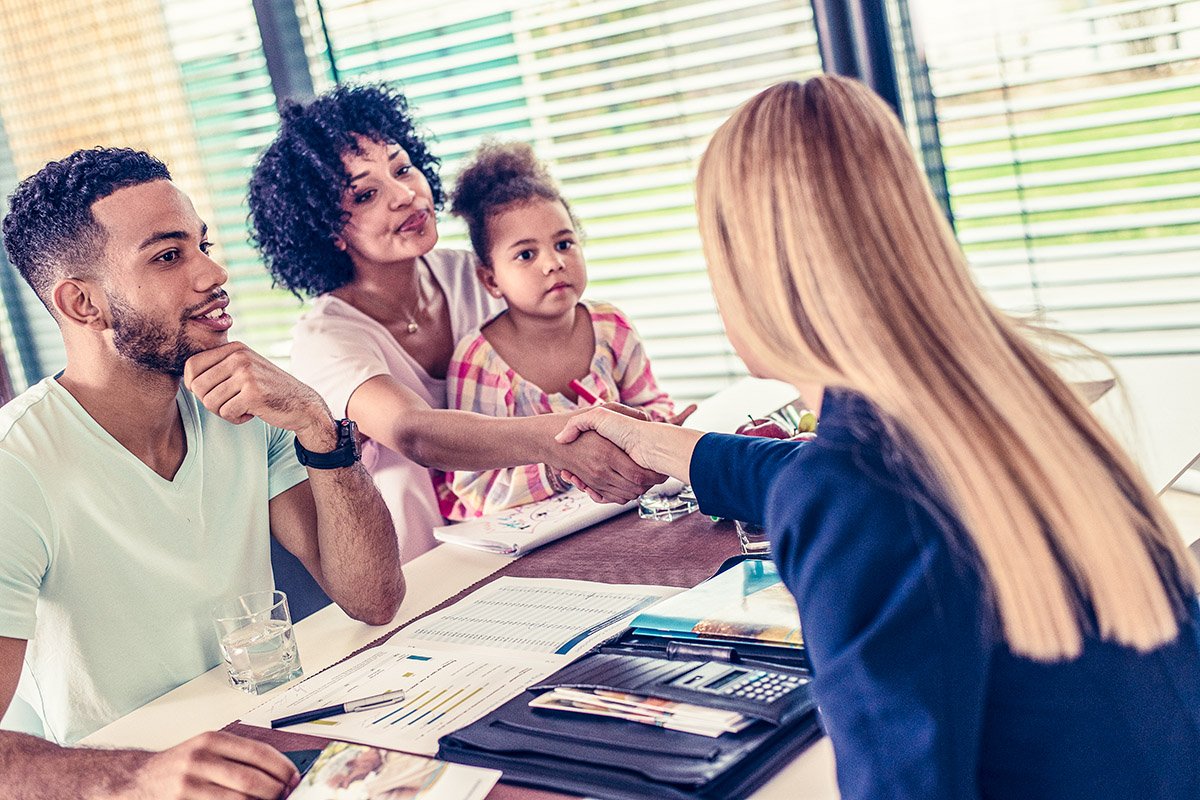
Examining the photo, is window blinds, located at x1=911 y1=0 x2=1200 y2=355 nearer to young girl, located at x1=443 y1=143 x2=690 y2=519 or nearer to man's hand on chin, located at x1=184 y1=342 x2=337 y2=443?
young girl, located at x1=443 y1=143 x2=690 y2=519

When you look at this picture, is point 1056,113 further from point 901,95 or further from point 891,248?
point 891,248

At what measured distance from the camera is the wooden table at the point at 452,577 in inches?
56.2

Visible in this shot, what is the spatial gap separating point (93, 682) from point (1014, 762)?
1237mm

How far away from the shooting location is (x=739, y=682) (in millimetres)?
1159

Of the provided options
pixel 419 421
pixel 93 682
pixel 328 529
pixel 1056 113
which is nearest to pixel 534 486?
pixel 419 421

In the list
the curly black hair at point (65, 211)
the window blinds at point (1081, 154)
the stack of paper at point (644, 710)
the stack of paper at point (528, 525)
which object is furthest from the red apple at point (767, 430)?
the window blinds at point (1081, 154)

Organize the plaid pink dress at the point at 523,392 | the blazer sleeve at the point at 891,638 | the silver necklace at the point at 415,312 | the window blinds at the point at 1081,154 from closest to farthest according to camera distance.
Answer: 1. the blazer sleeve at the point at 891,638
2. the plaid pink dress at the point at 523,392
3. the silver necklace at the point at 415,312
4. the window blinds at the point at 1081,154

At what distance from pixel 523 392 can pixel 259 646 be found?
916 millimetres

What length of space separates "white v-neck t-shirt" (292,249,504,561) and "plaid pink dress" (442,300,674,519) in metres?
0.05

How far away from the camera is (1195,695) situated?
97 cm

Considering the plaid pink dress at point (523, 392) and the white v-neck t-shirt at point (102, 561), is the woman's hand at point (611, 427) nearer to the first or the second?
the plaid pink dress at point (523, 392)

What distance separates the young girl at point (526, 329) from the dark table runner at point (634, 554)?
0.40 metres

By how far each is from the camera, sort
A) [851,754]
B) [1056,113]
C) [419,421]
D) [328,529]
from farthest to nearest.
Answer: [1056,113] < [419,421] < [328,529] < [851,754]

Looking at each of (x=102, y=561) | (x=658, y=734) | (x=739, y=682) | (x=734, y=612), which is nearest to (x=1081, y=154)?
(x=734, y=612)
